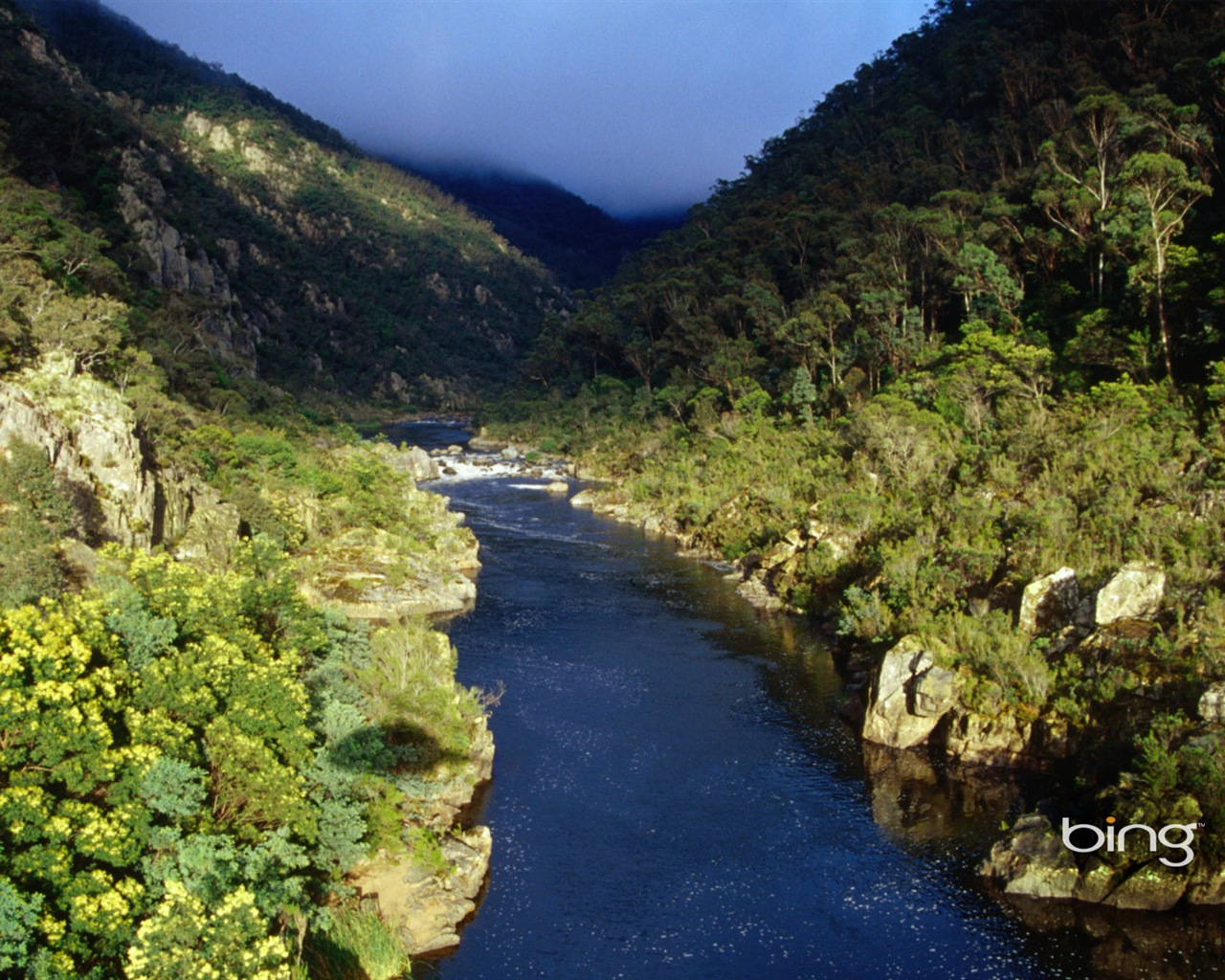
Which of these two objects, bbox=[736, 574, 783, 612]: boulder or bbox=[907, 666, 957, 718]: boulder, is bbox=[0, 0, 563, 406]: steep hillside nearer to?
bbox=[736, 574, 783, 612]: boulder

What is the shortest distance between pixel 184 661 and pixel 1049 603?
87.5ft

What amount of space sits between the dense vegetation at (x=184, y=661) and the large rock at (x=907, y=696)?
43.7ft

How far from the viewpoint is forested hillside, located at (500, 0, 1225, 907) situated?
90.3ft

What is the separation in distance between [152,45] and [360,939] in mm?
213251

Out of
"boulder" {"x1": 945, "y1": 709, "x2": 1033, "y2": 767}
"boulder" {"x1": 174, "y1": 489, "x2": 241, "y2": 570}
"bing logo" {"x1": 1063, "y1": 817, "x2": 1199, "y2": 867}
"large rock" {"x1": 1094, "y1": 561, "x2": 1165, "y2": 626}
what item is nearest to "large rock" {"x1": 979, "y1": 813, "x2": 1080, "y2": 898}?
"bing logo" {"x1": 1063, "y1": 817, "x2": 1199, "y2": 867}

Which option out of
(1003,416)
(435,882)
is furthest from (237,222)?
(435,882)

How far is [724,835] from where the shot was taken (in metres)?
24.7

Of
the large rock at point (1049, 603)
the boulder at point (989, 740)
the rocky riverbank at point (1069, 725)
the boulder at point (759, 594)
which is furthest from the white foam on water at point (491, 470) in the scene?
the boulder at point (989, 740)

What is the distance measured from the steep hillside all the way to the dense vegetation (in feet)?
41.3

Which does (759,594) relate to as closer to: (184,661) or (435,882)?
(435,882)

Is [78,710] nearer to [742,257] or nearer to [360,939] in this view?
[360,939]

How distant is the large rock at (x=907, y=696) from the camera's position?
29453 mm

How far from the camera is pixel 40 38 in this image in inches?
4109

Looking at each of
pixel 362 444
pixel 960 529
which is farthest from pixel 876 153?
pixel 960 529
